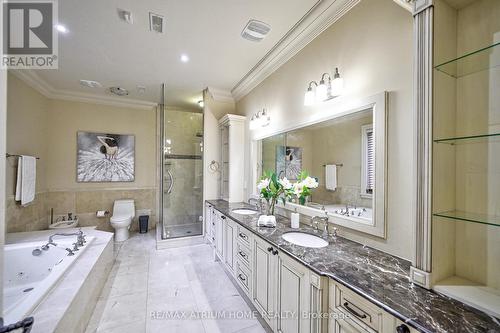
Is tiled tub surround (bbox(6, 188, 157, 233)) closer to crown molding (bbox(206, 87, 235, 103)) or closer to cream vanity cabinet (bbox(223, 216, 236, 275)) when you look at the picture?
crown molding (bbox(206, 87, 235, 103))

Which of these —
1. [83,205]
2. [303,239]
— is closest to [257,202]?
[303,239]

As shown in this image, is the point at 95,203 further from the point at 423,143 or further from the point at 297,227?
the point at 423,143

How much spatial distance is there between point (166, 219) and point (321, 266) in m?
3.62

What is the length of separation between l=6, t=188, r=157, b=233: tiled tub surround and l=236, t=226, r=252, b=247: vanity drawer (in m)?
3.26

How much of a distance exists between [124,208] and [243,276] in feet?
11.1

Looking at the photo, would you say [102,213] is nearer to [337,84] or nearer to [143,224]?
[143,224]

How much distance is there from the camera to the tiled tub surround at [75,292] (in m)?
1.40

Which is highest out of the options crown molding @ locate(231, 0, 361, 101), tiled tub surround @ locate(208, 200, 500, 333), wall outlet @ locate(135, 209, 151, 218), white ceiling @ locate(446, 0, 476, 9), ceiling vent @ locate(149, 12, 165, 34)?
ceiling vent @ locate(149, 12, 165, 34)

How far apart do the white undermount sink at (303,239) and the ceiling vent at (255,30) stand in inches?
81.8

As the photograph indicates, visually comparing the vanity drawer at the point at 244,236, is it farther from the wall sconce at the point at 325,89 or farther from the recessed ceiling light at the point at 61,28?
the recessed ceiling light at the point at 61,28

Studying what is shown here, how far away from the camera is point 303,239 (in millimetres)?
1858

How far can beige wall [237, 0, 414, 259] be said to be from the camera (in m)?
1.31

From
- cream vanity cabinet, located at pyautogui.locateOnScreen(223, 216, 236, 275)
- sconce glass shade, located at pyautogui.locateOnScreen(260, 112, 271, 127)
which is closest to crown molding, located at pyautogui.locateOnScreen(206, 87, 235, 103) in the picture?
sconce glass shade, located at pyautogui.locateOnScreen(260, 112, 271, 127)

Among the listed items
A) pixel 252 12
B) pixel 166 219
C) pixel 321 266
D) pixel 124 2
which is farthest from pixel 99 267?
pixel 252 12
